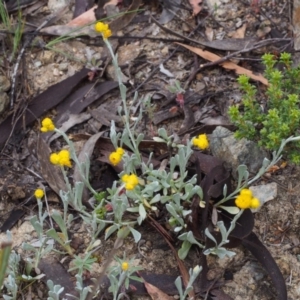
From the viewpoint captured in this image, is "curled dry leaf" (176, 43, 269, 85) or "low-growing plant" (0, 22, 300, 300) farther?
"curled dry leaf" (176, 43, 269, 85)

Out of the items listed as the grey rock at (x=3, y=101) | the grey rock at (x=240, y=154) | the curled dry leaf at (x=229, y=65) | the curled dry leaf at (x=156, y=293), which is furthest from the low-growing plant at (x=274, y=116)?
the grey rock at (x=3, y=101)

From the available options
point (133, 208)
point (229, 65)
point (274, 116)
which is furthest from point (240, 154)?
point (229, 65)

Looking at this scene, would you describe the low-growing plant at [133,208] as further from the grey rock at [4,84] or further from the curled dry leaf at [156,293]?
the grey rock at [4,84]

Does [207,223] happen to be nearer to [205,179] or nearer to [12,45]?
[205,179]

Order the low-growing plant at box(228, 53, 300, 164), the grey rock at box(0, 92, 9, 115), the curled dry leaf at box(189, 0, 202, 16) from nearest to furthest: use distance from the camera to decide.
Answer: the low-growing plant at box(228, 53, 300, 164) → the grey rock at box(0, 92, 9, 115) → the curled dry leaf at box(189, 0, 202, 16)

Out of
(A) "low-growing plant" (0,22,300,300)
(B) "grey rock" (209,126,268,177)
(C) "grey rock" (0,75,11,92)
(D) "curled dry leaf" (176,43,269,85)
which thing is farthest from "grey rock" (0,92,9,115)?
(B) "grey rock" (209,126,268,177)

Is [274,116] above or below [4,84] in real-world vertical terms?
below

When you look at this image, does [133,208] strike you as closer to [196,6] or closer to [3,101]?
[3,101]

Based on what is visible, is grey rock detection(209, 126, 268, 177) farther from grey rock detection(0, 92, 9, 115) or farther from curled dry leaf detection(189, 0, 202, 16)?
grey rock detection(0, 92, 9, 115)

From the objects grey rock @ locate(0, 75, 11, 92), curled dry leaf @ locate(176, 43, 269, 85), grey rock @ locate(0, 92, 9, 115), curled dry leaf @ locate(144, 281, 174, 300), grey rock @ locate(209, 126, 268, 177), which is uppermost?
grey rock @ locate(0, 75, 11, 92)
